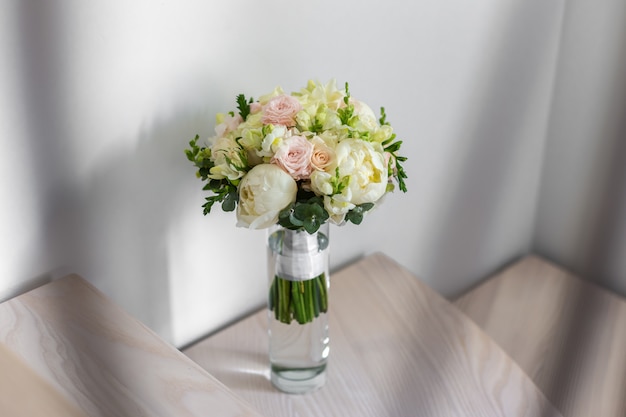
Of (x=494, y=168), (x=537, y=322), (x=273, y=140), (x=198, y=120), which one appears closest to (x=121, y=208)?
(x=198, y=120)

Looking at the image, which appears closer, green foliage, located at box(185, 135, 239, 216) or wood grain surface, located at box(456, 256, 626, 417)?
green foliage, located at box(185, 135, 239, 216)

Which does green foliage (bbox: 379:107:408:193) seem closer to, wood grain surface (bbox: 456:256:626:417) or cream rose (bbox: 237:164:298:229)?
cream rose (bbox: 237:164:298:229)

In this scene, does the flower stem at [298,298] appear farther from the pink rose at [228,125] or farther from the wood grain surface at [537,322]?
the wood grain surface at [537,322]

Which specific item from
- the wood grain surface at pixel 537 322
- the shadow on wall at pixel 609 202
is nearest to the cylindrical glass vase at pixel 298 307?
the wood grain surface at pixel 537 322

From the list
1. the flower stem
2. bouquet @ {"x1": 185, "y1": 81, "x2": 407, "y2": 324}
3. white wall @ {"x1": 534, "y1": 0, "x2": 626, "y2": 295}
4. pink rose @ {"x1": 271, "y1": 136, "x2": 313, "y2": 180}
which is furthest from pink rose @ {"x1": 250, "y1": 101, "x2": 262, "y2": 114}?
white wall @ {"x1": 534, "y1": 0, "x2": 626, "y2": 295}

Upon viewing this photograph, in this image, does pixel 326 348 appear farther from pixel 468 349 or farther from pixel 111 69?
pixel 111 69

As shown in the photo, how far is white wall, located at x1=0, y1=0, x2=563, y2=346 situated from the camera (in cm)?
77

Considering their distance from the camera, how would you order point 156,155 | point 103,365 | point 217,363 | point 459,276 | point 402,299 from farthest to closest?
point 459,276
point 402,299
point 217,363
point 156,155
point 103,365

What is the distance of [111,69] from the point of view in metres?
0.78

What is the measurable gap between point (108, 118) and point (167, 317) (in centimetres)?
35

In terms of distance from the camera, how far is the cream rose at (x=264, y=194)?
0.74 m

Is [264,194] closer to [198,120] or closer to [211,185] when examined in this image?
[211,185]

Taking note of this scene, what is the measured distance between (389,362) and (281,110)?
0.44 metres

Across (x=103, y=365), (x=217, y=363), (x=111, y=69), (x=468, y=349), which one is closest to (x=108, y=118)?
(x=111, y=69)
